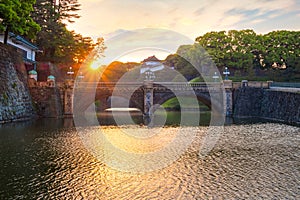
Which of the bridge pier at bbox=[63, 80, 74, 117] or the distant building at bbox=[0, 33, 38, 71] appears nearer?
the distant building at bbox=[0, 33, 38, 71]

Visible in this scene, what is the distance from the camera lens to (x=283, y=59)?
270ft

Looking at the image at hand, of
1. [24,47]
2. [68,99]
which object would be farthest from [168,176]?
[24,47]

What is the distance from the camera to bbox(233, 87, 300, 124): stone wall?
42125 mm

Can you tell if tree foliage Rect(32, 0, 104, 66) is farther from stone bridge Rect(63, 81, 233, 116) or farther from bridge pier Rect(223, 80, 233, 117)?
bridge pier Rect(223, 80, 233, 117)

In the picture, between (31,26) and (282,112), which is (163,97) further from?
(31,26)

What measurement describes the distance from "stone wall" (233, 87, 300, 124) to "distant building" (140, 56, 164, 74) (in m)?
57.4

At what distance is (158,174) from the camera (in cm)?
1758

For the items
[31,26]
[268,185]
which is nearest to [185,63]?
[31,26]

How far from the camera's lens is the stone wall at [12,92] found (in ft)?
130

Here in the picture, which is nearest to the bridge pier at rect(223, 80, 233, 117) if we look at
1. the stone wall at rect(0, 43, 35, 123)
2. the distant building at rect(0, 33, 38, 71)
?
the stone wall at rect(0, 43, 35, 123)

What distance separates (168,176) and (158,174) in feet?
2.41

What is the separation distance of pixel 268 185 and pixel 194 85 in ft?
139

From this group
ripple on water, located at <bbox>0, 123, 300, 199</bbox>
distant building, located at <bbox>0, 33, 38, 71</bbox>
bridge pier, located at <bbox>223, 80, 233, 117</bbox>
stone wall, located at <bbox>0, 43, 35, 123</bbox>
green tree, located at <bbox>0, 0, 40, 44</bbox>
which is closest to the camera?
ripple on water, located at <bbox>0, 123, 300, 199</bbox>

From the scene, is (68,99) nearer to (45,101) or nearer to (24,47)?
(45,101)
